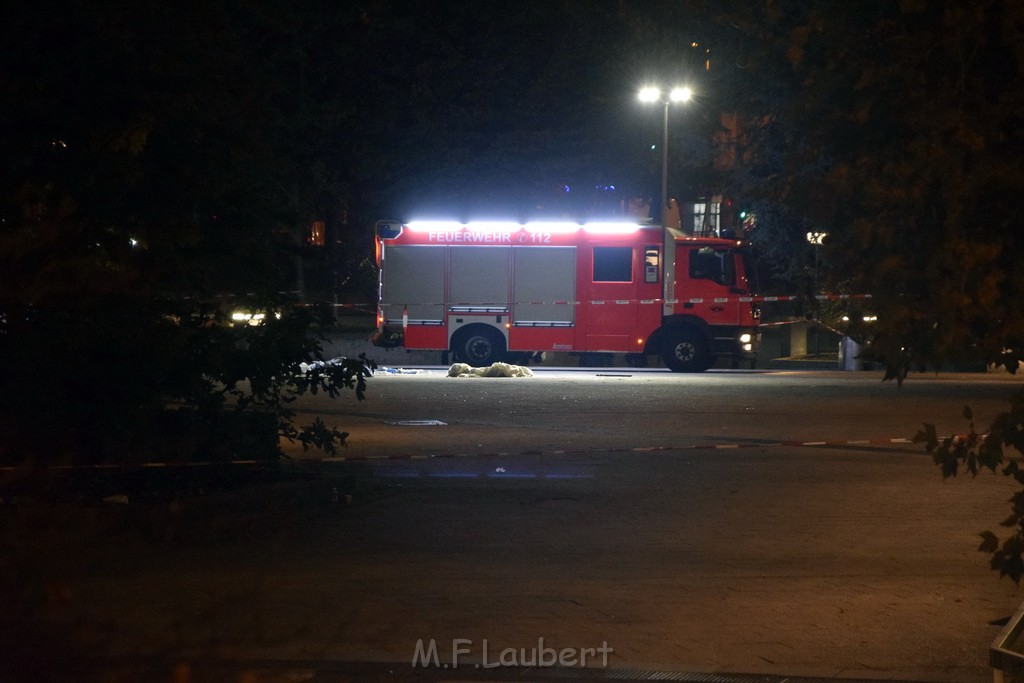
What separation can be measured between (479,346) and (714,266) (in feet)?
17.3

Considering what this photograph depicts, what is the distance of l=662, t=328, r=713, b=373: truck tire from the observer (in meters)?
25.2

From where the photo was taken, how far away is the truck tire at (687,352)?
25203mm

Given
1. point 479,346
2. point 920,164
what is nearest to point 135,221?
point 920,164

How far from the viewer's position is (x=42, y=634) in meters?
6.13

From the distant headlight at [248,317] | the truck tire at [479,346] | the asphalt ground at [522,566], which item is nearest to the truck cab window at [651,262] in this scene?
the truck tire at [479,346]

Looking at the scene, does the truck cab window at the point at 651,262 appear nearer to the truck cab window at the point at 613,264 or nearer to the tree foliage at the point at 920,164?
the truck cab window at the point at 613,264

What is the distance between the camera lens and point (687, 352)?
997 inches

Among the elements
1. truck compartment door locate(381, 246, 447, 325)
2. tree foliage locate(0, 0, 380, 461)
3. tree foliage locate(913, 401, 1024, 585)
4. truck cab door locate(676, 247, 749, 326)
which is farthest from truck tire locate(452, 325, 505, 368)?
tree foliage locate(913, 401, 1024, 585)

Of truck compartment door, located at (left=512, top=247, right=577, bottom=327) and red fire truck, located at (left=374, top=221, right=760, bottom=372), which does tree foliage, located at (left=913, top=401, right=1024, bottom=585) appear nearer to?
red fire truck, located at (left=374, top=221, right=760, bottom=372)

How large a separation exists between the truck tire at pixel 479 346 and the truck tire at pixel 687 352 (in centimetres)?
359

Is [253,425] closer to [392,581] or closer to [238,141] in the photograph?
[238,141]

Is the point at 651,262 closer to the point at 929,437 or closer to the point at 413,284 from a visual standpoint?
the point at 413,284

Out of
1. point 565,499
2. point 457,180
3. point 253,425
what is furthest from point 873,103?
point 457,180

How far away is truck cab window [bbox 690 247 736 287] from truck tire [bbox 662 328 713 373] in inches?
47.6
